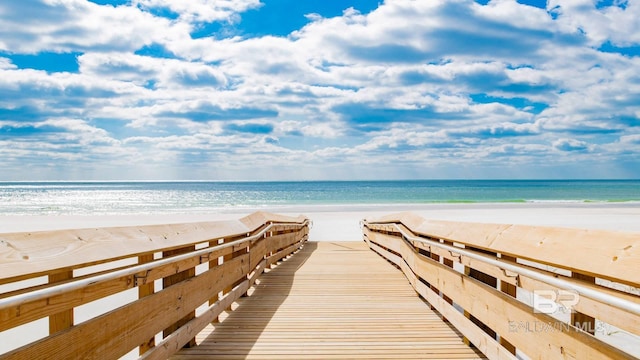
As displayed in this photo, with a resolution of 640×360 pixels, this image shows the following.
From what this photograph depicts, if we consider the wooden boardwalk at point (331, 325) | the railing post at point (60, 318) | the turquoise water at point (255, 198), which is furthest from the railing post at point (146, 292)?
the turquoise water at point (255, 198)

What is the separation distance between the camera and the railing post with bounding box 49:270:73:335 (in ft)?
7.33

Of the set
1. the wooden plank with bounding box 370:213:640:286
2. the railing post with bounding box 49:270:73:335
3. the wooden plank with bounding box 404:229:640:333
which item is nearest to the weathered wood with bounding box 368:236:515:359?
the wooden plank with bounding box 404:229:640:333

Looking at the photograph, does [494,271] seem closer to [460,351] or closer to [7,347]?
[460,351]

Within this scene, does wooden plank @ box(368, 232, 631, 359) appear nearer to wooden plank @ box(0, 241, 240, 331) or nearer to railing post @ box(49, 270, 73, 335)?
wooden plank @ box(0, 241, 240, 331)

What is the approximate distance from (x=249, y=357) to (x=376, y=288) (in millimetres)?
3203

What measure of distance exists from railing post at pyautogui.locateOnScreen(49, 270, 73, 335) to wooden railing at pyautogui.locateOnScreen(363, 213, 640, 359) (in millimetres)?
2229

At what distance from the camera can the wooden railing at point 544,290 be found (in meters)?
2.05

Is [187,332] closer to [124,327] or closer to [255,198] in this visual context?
[124,327]

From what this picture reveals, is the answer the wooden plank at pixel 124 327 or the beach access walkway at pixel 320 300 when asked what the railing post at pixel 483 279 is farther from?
the wooden plank at pixel 124 327

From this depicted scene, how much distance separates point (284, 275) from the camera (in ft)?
25.9

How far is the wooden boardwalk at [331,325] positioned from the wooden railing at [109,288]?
1.14ft

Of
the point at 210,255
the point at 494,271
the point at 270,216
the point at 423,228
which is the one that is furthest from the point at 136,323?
the point at 270,216

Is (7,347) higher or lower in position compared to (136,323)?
lower

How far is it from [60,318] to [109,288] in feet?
1.23
